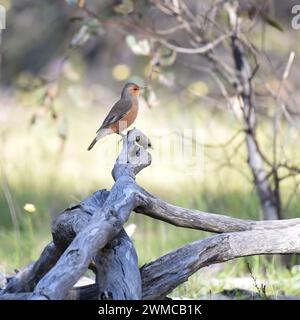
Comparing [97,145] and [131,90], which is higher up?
[97,145]

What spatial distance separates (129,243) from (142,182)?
11.9ft

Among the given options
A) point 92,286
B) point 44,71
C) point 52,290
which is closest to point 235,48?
point 92,286

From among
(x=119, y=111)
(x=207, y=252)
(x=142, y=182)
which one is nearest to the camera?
(x=207, y=252)

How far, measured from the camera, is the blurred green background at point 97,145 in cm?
464

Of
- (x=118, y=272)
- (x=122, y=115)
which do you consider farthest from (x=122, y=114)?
(x=118, y=272)

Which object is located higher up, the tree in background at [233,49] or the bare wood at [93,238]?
the tree in background at [233,49]

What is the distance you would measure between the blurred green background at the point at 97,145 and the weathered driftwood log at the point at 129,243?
0.59m

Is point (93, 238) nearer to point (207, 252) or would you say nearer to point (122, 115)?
point (207, 252)

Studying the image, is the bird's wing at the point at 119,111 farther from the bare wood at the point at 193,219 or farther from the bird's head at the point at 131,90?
the bare wood at the point at 193,219

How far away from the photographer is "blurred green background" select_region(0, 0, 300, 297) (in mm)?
4641

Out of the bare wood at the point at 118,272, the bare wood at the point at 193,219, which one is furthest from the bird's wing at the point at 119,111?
the bare wood at the point at 118,272

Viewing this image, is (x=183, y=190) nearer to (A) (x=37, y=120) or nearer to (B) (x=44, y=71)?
(A) (x=37, y=120)

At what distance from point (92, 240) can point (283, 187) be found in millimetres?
3078

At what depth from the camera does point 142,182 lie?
6.60 m
